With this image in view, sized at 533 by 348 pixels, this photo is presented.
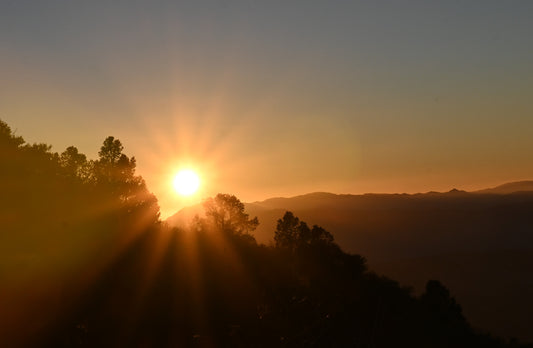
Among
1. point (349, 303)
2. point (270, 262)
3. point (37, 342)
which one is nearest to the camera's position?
point (37, 342)

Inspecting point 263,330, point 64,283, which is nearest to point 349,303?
point 64,283

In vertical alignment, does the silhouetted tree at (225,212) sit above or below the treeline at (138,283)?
above

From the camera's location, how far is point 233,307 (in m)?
33.7

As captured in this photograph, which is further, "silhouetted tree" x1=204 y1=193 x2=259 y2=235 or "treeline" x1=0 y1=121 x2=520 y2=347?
"silhouetted tree" x1=204 y1=193 x2=259 y2=235

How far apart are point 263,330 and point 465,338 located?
44838 mm

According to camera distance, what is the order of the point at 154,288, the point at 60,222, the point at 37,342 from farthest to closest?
the point at 60,222, the point at 154,288, the point at 37,342

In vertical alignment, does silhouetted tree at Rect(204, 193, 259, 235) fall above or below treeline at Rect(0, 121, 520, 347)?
above

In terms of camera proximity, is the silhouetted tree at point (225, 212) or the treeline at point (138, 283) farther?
the silhouetted tree at point (225, 212)

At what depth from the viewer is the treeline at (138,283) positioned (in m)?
21.4

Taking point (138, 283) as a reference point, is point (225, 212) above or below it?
above

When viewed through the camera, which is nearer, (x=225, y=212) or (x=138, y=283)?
(x=138, y=283)

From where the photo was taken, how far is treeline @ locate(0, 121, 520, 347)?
70.2 ft

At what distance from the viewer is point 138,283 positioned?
33312 millimetres

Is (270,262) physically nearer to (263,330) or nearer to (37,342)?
(37,342)
